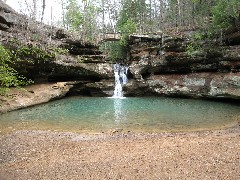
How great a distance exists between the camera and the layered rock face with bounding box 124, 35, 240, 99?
95.7 feet

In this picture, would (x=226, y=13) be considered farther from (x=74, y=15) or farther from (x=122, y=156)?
(x=74, y=15)

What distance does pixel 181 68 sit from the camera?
34.7 metres

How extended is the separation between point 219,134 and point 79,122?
9.62 metres

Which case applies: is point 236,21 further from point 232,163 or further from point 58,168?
point 58,168

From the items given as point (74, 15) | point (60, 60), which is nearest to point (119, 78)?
point (60, 60)

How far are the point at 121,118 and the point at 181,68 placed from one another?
54.4ft

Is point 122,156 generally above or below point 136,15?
below

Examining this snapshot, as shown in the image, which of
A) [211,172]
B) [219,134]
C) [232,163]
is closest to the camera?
[211,172]

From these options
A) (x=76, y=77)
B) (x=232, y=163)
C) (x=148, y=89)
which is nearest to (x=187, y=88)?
(x=148, y=89)

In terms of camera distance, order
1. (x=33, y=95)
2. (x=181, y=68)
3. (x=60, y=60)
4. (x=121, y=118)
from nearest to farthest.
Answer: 1. (x=121, y=118)
2. (x=33, y=95)
3. (x=60, y=60)
4. (x=181, y=68)

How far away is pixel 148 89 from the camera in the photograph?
35.4 metres

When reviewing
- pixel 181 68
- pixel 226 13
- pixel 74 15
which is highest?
pixel 74 15

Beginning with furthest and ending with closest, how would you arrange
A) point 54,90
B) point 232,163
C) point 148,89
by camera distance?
point 148,89
point 54,90
point 232,163

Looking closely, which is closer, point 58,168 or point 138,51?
point 58,168
